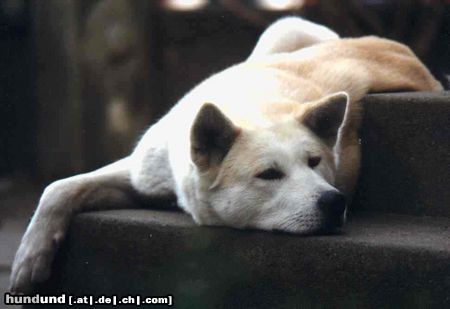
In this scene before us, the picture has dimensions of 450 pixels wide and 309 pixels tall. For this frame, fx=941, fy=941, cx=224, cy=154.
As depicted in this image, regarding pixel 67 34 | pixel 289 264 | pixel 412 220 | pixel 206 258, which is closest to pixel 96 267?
pixel 206 258

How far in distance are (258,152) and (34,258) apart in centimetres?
102

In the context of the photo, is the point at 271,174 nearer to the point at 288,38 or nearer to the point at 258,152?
the point at 258,152

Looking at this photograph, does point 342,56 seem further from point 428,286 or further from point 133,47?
point 133,47

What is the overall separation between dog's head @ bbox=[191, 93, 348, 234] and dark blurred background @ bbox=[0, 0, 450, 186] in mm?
3948

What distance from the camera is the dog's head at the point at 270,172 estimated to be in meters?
3.18

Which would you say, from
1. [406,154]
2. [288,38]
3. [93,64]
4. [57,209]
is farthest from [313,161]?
[93,64]

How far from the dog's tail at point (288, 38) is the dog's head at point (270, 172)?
1.52 m

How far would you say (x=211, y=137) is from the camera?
3.34 meters

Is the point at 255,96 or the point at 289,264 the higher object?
the point at 255,96

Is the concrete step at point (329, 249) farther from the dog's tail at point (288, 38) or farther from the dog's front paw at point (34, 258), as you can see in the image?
the dog's tail at point (288, 38)

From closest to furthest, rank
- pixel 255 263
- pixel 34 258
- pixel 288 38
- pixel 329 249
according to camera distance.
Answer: pixel 329 249
pixel 255 263
pixel 34 258
pixel 288 38

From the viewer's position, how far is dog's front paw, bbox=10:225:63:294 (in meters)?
3.62

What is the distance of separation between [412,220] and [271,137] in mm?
658

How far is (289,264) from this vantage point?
10.4ft
